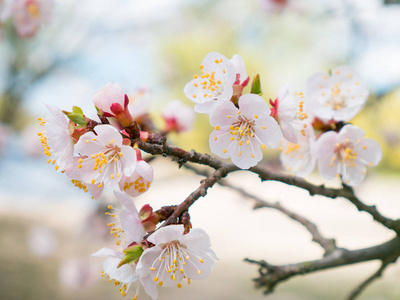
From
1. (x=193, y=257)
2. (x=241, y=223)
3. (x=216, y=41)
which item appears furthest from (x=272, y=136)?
(x=216, y=41)

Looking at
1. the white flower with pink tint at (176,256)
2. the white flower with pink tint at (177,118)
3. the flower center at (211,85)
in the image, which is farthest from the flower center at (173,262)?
the white flower with pink tint at (177,118)

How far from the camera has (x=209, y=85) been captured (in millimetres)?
580

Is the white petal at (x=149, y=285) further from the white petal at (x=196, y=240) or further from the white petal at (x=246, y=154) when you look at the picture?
the white petal at (x=246, y=154)

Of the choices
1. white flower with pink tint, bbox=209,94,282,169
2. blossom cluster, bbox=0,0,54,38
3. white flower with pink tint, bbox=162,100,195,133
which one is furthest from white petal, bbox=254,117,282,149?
blossom cluster, bbox=0,0,54,38

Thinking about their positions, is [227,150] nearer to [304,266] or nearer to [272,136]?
[272,136]

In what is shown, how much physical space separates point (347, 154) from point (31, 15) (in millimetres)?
1261

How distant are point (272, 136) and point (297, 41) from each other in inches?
467

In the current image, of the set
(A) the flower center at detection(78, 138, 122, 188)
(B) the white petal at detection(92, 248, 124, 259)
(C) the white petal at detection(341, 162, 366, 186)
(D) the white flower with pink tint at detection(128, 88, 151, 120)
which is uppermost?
(A) the flower center at detection(78, 138, 122, 188)

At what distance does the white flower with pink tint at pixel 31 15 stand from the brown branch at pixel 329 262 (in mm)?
1189

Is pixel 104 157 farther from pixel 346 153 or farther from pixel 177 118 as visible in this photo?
pixel 177 118

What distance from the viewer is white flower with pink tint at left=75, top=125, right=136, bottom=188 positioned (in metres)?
0.50

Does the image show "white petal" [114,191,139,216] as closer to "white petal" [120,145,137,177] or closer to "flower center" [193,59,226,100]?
"white petal" [120,145,137,177]

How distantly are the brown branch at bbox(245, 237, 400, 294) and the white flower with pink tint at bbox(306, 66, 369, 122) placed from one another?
0.87 feet

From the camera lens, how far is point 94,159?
0.53m
